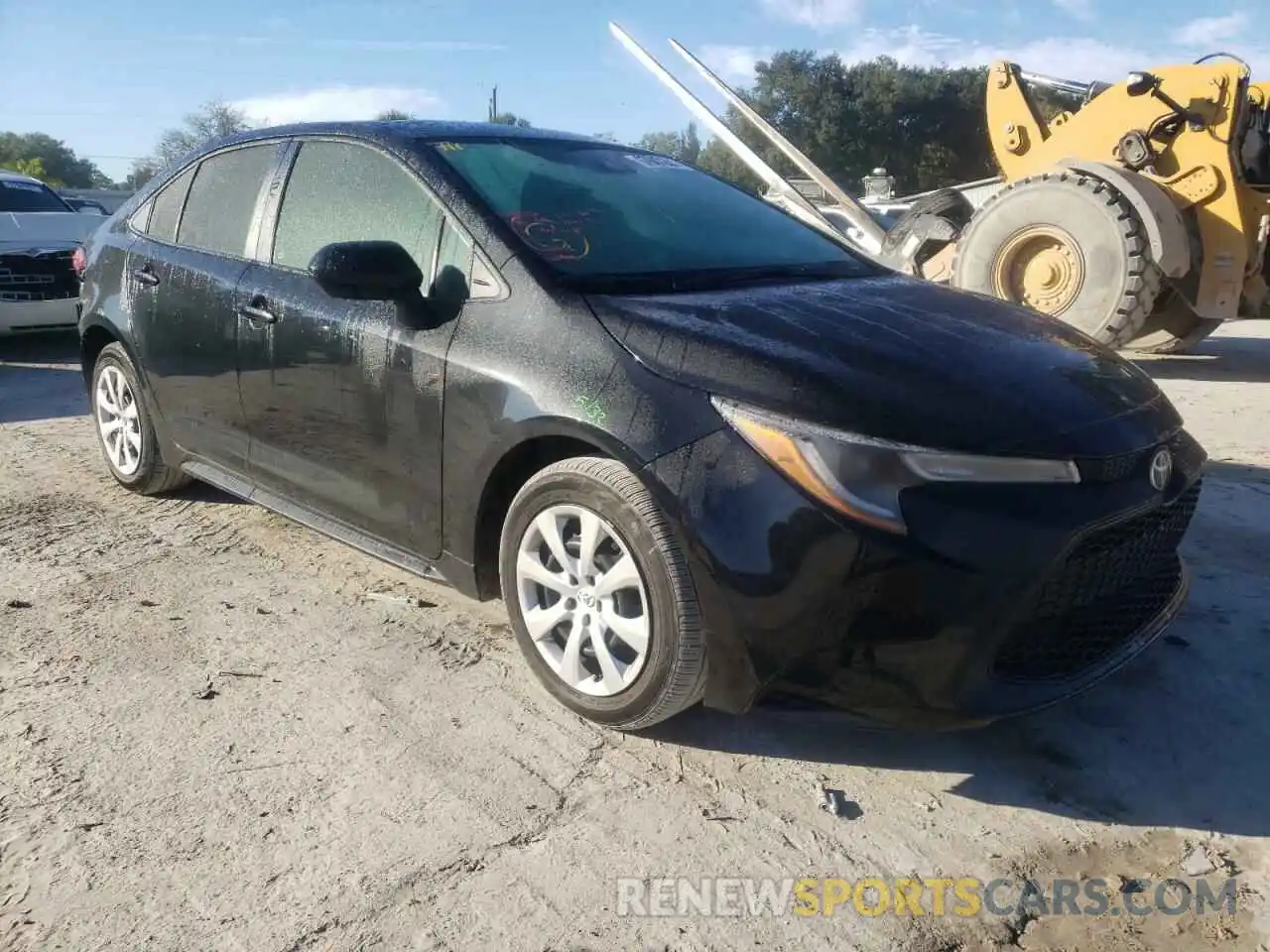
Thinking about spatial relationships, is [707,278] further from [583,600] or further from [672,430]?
[583,600]

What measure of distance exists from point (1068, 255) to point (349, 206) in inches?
245

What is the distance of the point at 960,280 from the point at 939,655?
6761 mm

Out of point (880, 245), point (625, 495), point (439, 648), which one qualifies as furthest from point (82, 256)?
point (880, 245)

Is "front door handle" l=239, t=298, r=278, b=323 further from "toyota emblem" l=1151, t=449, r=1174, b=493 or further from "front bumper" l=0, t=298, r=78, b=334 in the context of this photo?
"front bumper" l=0, t=298, r=78, b=334

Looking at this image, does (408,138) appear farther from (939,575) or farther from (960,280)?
(960,280)

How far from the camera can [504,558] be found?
3006 millimetres

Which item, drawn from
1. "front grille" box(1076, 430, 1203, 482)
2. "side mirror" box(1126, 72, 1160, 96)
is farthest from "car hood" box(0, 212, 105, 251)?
"front grille" box(1076, 430, 1203, 482)

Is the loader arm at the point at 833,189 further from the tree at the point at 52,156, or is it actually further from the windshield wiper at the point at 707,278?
the tree at the point at 52,156

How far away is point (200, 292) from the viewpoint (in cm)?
407

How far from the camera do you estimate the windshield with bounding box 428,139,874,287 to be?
3188 mm

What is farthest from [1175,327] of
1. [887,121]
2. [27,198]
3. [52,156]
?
[52,156]

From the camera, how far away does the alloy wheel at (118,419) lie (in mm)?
4789

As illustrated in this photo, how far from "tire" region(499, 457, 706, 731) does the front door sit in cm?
40

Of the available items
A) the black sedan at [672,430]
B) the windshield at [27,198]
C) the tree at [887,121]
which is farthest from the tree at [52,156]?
the black sedan at [672,430]
